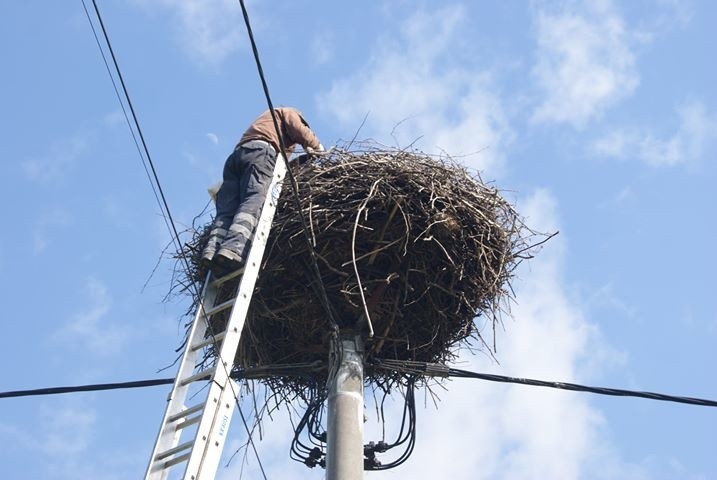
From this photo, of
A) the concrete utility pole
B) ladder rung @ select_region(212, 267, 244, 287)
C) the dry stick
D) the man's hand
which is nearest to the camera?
the concrete utility pole

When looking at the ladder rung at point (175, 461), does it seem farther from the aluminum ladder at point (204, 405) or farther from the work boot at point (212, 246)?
the work boot at point (212, 246)

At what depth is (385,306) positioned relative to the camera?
6.62 meters

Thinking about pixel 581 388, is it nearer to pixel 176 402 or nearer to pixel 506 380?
pixel 506 380

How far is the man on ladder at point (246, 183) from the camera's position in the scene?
572 cm

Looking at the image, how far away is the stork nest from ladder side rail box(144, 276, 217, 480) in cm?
110

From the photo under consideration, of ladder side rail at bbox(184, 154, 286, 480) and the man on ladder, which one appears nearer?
ladder side rail at bbox(184, 154, 286, 480)

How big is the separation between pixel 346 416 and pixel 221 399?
119 cm

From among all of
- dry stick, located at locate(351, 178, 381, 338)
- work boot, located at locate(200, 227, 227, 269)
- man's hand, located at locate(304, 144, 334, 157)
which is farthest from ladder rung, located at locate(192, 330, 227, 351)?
man's hand, located at locate(304, 144, 334, 157)

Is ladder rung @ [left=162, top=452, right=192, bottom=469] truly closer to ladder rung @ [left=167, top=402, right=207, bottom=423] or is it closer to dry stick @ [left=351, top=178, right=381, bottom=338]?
ladder rung @ [left=167, top=402, right=207, bottom=423]

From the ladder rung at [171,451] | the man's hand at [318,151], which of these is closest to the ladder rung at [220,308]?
the ladder rung at [171,451]

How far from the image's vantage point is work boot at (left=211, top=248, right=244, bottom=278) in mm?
5613

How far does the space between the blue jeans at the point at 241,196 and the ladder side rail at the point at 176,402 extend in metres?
0.48

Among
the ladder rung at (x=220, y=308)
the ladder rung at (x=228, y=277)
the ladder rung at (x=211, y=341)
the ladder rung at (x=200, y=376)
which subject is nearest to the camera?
the ladder rung at (x=200, y=376)

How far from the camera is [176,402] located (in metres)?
4.76
